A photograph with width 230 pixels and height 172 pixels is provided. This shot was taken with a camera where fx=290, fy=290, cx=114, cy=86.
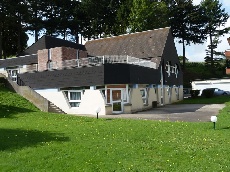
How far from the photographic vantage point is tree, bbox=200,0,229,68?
6331 centimetres

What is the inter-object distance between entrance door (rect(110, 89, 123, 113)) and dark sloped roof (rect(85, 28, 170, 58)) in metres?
10.3

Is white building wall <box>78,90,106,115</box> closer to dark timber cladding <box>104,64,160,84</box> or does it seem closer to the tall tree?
dark timber cladding <box>104,64,160,84</box>

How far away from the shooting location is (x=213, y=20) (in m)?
63.1

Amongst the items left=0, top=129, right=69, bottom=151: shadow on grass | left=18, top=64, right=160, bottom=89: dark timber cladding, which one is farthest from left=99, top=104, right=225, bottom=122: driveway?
left=0, top=129, right=69, bottom=151: shadow on grass

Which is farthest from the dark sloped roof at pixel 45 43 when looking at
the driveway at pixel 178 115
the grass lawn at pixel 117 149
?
the grass lawn at pixel 117 149

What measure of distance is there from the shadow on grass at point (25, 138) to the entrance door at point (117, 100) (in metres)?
12.3

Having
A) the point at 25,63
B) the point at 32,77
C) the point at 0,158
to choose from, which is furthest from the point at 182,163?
the point at 25,63

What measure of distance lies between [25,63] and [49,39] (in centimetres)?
451

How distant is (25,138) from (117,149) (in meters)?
4.05

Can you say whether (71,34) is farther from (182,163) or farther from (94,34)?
(182,163)

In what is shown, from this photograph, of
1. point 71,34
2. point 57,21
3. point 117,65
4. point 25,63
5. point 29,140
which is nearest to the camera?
point 29,140

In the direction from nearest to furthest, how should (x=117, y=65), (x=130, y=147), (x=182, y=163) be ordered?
(x=182, y=163) < (x=130, y=147) < (x=117, y=65)

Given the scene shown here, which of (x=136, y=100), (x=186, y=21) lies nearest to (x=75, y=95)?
(x=136, y=100)

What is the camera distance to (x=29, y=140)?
11.1 meters
